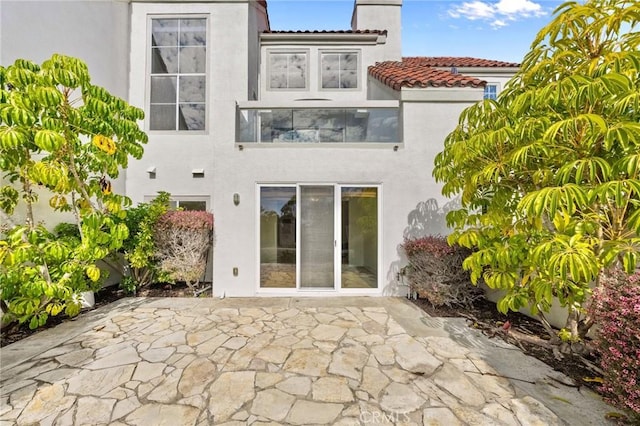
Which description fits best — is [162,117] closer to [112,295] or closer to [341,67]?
[112,295]

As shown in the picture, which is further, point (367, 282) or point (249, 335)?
point (367, 282)

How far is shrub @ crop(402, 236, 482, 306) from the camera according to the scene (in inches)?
265

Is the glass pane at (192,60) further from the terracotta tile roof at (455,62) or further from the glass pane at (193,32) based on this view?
the terracotta tile roof at (455,62)

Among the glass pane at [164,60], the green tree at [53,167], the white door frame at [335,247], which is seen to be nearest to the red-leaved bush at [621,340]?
the white door frame at [335,247]

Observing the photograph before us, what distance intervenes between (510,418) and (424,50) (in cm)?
1541

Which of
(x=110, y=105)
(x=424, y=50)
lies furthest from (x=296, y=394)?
(x=424, y=50)

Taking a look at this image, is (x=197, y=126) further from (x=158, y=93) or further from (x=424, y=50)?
(x=424, y=50)

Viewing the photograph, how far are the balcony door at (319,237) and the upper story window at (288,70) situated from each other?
282 inches

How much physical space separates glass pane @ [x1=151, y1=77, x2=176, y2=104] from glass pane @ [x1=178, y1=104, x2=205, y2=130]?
0.57 m

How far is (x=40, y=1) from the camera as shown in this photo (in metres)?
6.80

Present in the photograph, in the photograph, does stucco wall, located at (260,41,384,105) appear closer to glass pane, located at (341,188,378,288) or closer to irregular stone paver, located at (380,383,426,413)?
glass pane, located at (341,188,378,288)

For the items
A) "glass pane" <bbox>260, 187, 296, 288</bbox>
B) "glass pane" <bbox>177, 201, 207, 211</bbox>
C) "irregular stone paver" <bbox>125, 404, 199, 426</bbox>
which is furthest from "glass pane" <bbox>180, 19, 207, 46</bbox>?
"irregular stone paver" <bbox>125, 404, 199, 426</bbox>

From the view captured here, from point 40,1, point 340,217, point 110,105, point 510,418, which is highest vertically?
point 40,1

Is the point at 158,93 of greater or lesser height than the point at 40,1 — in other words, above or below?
below
